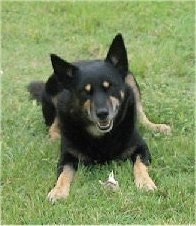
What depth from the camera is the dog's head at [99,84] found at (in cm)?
493

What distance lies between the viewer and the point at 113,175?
16.6 feet

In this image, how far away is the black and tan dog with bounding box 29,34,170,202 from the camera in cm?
496

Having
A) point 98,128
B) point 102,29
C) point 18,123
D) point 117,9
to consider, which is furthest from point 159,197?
point 117,9

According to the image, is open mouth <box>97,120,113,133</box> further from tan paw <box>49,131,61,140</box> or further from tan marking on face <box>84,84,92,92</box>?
tan paw <box>49,131,61,140</box>

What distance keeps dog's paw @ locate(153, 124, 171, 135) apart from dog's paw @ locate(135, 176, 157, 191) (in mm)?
1081

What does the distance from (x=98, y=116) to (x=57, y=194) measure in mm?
691

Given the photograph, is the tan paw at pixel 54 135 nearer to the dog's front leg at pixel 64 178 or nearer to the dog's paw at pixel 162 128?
the dog's front leg at pixel 64 178

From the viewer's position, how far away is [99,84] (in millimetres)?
4953

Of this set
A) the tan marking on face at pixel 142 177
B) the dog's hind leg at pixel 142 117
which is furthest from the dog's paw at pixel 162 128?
the tan marking on face at pixel 142 177

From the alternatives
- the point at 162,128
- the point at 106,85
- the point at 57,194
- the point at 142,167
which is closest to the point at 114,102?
the point at 106,85

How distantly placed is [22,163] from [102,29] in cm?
440

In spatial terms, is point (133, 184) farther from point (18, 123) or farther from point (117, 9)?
point (117, 9)

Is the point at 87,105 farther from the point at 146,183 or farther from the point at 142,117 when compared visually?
the point at 142,117

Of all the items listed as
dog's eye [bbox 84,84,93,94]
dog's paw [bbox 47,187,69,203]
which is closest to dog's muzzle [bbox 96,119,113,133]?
dog's eye [bbox 84,84,93,94]
